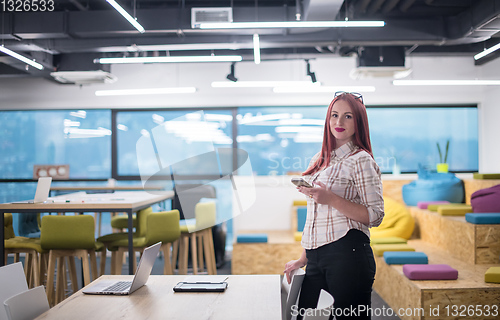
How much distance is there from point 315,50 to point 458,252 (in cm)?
344

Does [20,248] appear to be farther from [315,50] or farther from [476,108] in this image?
[476,108]

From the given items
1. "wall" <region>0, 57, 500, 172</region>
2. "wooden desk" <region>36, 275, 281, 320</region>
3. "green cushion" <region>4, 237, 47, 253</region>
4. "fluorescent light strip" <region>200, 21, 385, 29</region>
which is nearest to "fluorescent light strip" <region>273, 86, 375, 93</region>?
"wall" <region>0, 57, 500, 172</region>

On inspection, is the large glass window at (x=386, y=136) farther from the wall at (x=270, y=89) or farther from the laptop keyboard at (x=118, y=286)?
the laptop keyboard at (x=118, y=286)

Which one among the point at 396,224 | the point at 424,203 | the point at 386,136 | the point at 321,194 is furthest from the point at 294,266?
the point at 386,136

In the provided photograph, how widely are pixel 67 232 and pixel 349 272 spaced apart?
2.70 metres

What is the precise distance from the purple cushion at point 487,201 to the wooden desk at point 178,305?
10.6 ft

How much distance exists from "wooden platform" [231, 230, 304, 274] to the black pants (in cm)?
338

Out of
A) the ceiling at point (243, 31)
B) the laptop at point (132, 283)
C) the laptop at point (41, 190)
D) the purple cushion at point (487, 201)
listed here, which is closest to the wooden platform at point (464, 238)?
the purple cushion at point (487, 201)

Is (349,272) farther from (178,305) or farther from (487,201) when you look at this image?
(487,201)

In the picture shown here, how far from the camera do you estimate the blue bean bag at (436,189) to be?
5402 millimetres

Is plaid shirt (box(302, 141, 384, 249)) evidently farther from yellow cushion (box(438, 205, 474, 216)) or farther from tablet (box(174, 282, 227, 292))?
yellow cushion (box(438, 205, 474, 216))

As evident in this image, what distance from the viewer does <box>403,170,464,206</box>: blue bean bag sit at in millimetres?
5402

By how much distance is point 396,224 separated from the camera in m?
5.12

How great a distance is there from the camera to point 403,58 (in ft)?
19.1
